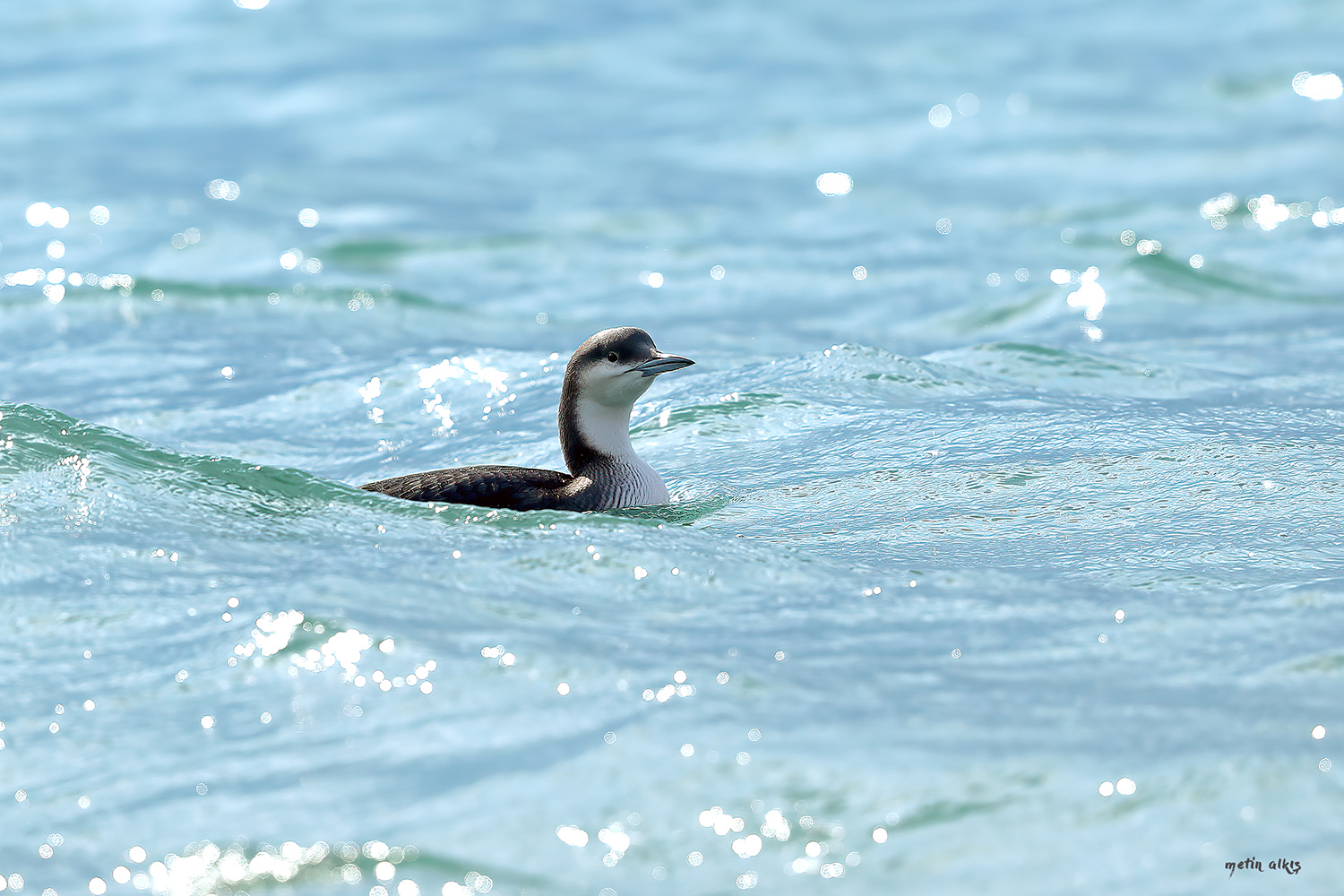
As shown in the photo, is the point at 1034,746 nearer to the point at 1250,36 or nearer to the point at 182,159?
the point at 182,159

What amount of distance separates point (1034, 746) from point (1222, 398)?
5.46 metres

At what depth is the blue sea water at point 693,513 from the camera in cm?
398

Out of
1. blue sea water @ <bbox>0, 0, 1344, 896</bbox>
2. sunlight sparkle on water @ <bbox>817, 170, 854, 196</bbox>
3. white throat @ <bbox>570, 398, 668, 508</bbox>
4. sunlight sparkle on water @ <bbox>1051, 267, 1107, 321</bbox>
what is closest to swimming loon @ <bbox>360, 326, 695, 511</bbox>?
white throat @ <bbox>570, 398, 668, 508</bbox>

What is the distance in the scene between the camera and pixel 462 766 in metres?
4.20

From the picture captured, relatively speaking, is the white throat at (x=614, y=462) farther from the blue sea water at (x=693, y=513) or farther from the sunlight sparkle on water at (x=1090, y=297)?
the sunlight sparkle on water at (x=1090, y=297)

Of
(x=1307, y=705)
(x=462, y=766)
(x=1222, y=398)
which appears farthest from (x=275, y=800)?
(x=1222, y=398)

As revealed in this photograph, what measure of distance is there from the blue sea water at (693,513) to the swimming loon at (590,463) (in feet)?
0.77

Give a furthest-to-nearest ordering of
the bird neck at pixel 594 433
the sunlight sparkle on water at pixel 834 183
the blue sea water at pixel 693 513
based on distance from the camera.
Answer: the sunlight sparkle on water at pixel 834 183
the bird neck at pixel 594 433
the blue sea water at pixel 693 513

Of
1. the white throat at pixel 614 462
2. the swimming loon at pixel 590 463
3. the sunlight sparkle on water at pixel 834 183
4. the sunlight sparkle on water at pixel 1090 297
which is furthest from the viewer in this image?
the sunlight sparkle on water at pixel 834 183

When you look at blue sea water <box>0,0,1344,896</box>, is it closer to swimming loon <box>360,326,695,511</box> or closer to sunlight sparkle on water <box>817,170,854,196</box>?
sunlight sparkle on water <box>817,170,854,196</box>

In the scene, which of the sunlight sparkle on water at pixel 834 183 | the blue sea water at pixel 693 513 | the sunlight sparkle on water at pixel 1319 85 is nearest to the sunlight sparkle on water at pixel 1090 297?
the blue sea water at pixel 693 513

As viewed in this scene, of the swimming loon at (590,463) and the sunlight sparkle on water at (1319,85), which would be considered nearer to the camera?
the swimming loon at (590,463)

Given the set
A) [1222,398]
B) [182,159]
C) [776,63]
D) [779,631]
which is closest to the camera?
[779,631]

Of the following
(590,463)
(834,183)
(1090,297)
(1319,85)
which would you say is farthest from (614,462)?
(1319,85)
